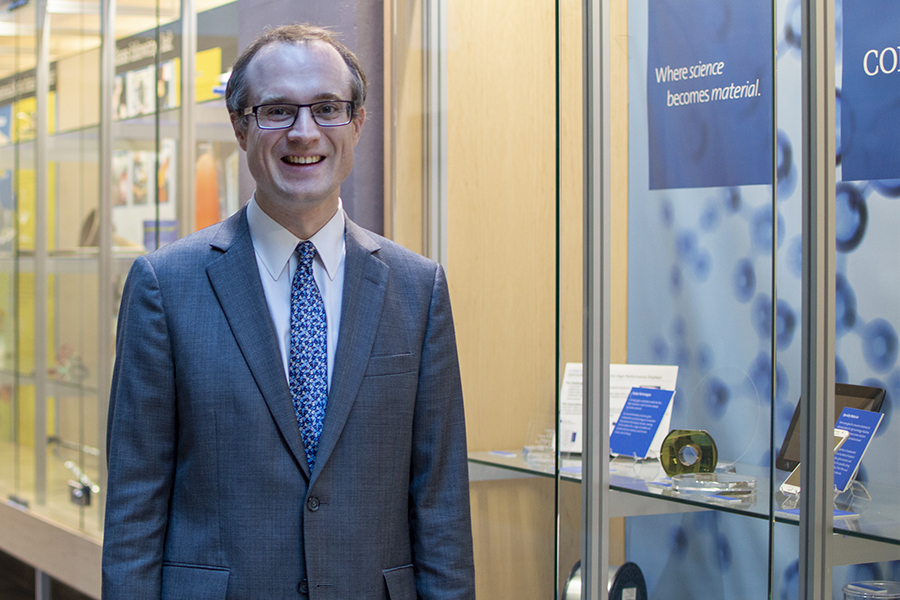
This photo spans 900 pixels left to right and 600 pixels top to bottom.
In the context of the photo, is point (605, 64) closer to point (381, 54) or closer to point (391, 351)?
point (391, 351)

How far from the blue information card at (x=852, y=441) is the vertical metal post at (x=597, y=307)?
0.44 m

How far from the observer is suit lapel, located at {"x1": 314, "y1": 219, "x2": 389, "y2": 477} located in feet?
5.07

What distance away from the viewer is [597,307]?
74.4 inches

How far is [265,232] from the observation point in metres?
1.64

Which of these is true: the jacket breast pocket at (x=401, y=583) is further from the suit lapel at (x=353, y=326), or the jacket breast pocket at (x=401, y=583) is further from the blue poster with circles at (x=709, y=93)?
the blue poster with circles at (x=709, y=93)

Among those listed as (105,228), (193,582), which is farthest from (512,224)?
(105,228)

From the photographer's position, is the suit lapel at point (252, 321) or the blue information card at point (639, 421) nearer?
the suit lapel at point (252, 321)

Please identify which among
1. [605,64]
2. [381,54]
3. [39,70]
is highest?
[39,70]

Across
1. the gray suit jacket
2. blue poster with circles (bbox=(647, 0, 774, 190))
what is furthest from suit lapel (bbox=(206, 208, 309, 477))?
blue poster with circles (bbox=(647, 0, 774, 190))

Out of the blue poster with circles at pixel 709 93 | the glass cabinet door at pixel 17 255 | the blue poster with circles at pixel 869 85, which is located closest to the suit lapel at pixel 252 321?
the blue poster with circles at pixel 709 93

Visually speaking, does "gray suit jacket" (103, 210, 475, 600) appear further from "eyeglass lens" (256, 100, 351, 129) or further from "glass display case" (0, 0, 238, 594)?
"glass display case" (0, 0, 238, 594)

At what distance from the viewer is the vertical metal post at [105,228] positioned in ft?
12.8

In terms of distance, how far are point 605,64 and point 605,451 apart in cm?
77

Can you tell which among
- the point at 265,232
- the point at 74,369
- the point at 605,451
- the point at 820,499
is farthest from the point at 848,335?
the point at 74,369
